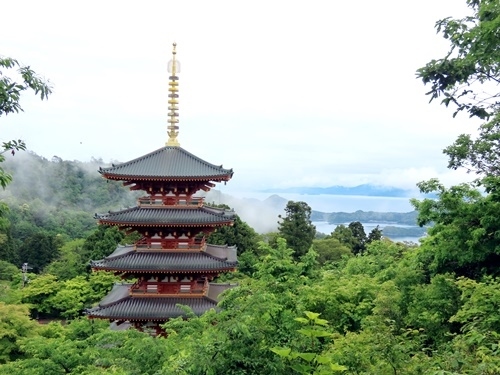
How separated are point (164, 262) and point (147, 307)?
178cm

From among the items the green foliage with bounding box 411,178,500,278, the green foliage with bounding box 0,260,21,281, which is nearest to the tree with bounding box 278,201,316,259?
the green foliage with bounding box 0,260,21,281

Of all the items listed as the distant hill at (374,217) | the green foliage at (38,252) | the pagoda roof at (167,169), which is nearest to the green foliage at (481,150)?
the pagoda roof at (167,169)

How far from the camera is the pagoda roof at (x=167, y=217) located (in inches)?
757

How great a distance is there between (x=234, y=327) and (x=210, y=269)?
12722mm

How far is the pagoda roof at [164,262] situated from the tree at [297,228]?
22949 mm

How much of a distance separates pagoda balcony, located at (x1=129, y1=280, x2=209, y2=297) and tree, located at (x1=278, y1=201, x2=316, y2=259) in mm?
22808

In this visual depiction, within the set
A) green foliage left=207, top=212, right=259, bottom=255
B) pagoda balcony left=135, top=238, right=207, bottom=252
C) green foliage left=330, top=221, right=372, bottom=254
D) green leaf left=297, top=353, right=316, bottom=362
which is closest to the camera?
green leaf left=297, top=353, right=316, bottom=362

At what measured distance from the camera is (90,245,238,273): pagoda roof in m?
19.1

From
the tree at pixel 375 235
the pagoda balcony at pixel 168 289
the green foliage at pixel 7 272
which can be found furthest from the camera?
the tree at pixel 375 235

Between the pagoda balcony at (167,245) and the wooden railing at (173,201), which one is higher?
the wooden railing at (173,201)

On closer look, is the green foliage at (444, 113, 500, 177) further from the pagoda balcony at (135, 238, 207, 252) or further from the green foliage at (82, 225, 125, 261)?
the green foliage at (82, 225, 125, 261)

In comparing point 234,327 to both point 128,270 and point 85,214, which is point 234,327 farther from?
point 85,214

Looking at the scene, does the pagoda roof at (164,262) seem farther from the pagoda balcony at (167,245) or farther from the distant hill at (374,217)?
the distant hill at (374,217)

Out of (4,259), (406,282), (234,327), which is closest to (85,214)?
(4,259)
